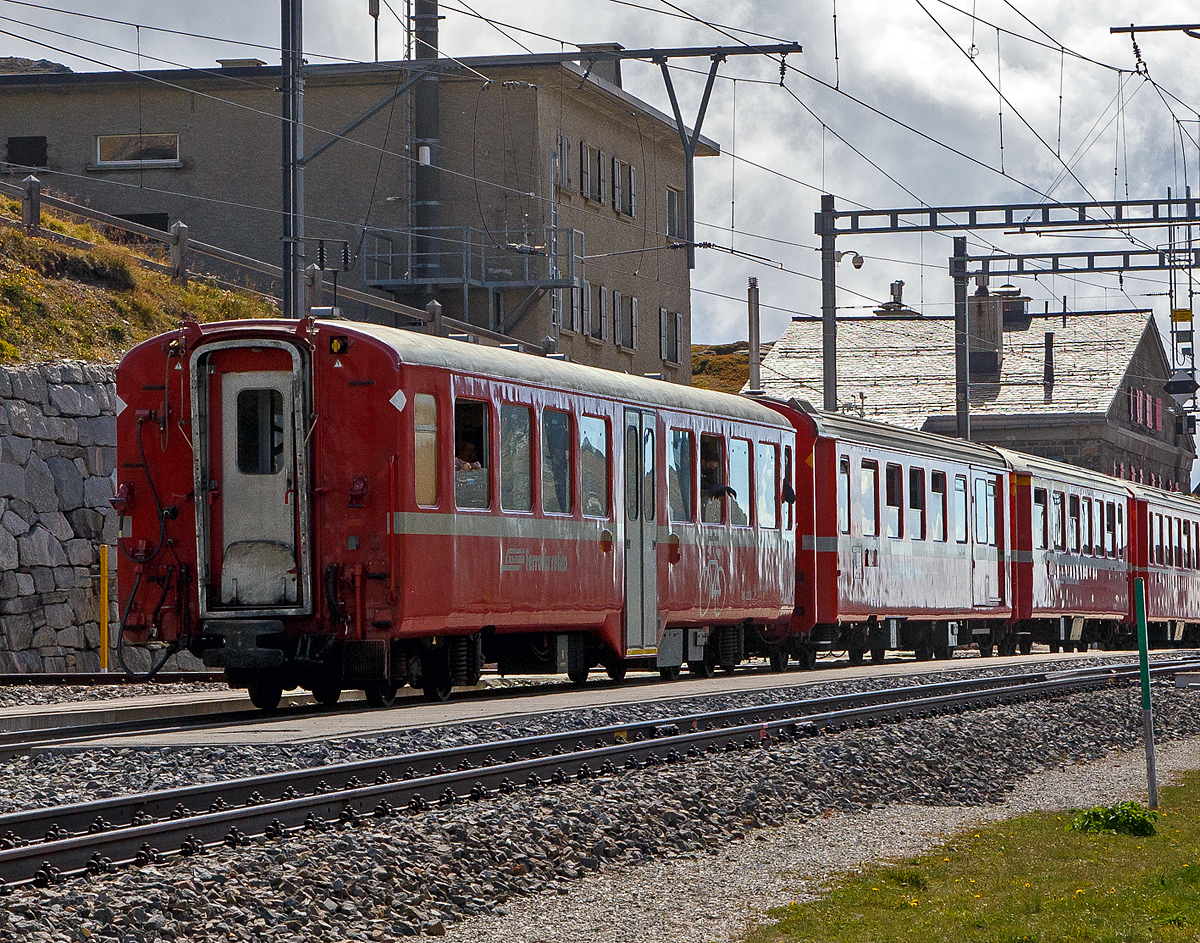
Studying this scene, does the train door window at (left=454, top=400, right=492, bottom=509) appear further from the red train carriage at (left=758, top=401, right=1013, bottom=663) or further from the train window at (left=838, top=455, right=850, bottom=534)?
the train window at (left=838, top=455, right=850, bottom=534)

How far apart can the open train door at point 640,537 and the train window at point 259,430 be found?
427 cm

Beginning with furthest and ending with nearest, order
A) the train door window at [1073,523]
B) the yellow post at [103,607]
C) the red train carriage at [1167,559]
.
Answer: the red train carriage at [1167,559] < the train door window at [1073,523] < the yellow post at [103,607]

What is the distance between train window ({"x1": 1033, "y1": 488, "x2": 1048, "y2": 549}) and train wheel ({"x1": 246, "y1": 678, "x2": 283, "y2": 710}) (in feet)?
55.2

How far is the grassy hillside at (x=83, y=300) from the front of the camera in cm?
2264

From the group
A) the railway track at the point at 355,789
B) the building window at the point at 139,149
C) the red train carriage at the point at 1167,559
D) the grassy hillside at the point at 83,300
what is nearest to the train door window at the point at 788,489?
the railway track at the point at 355,789

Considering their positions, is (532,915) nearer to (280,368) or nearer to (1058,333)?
(280,368)

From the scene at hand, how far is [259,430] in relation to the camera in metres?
15.2

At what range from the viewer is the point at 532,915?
805 centimetres

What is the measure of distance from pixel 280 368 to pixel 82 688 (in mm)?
4998

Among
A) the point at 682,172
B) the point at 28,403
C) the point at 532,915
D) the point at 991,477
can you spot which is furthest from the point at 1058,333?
the point at 532,915

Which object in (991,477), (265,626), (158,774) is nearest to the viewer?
(158,774)

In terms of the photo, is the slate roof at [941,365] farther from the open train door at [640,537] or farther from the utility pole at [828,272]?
the open train door at [640,537]

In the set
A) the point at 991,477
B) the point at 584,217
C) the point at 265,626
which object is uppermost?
the point at 584,217

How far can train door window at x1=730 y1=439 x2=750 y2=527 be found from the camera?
20781 mm
